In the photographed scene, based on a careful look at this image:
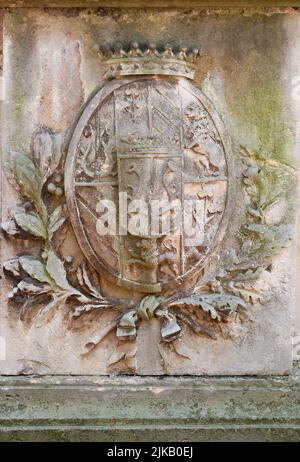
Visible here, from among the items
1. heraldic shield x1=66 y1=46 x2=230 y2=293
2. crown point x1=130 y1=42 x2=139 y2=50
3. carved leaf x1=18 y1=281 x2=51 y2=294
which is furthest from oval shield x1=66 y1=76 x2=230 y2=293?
carved leaf x1=18 y1=281 x2=51 y2=294

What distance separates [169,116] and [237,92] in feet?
1.02

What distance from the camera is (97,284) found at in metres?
3.82

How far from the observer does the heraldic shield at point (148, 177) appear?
144 inches

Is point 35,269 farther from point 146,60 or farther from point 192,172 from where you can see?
point 146,60

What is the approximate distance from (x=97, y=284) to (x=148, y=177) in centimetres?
51

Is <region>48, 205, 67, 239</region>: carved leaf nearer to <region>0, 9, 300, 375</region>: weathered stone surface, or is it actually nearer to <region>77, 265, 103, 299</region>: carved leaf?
<region>0, 9, 300, 375</region>: weathered stone surface

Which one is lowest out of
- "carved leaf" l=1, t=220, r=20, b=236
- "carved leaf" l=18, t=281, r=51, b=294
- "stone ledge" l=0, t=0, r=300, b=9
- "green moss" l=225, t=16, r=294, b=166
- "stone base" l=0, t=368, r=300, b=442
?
"stone base" l=0, t=368, r=300, b=442

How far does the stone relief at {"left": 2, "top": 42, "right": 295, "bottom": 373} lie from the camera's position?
3652 mm

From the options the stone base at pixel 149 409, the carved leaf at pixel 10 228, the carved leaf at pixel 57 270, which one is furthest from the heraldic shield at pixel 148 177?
the stone base at pixel 149 409

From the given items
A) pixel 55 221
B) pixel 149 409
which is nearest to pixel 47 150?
pixel 55 221

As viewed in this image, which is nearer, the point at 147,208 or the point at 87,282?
the point at 147,208

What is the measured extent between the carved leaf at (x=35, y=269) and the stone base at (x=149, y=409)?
42 cm

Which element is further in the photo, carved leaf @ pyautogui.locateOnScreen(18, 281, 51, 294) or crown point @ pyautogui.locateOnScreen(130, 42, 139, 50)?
carved leaf @ pyautogui.locateOnScreen(18, 281, 51, 294)
